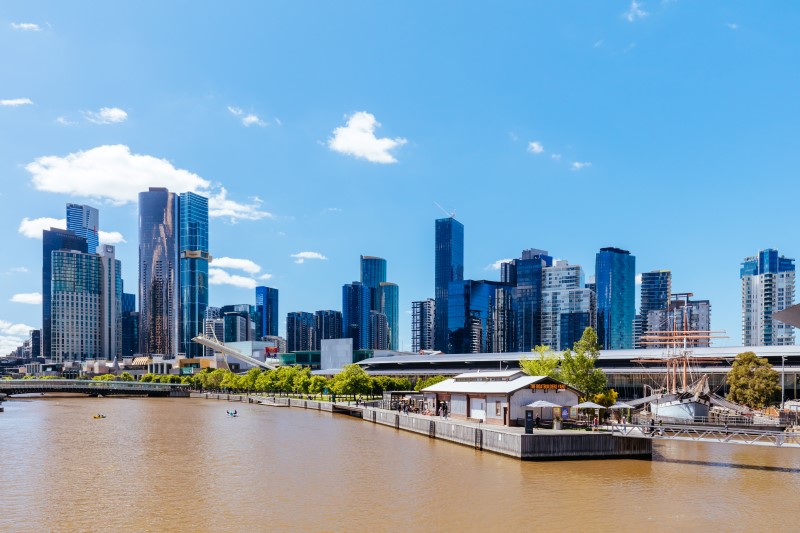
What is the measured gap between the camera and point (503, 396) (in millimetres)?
A: 65625

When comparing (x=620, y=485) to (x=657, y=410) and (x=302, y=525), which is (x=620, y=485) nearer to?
(x=302, y=525)

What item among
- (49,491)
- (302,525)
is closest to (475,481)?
(302,525)

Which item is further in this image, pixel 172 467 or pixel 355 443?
pixel 355 443

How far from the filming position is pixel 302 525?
120ft

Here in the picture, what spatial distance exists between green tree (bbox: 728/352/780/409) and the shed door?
43.7 metres

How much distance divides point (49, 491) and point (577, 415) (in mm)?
45351

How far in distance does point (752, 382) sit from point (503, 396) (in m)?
46.1

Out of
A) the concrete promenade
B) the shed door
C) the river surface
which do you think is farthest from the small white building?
the river surface

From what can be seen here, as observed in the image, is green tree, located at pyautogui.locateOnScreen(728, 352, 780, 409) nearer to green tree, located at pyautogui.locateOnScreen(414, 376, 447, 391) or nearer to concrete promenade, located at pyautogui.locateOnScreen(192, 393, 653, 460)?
concrete promenade, located at pyautogui.locateOnScreen(192, 393, 653, 460)

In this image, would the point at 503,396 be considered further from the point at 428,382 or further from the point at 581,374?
the point at 428,382

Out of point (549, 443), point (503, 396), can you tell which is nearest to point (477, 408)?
point (503, 396)

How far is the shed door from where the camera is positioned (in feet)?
231

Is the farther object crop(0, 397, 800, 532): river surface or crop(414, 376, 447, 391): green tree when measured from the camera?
crop(414, 376, 447, 391): green tree

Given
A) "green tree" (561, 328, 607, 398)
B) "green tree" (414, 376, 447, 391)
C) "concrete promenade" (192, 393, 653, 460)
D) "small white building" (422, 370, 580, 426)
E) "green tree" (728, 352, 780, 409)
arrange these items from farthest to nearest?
"green tree" (414, 376, 447, 391) < "green tree" (728, 352, 780, 409) < "green tree" (561, 328, 607, 398) < "small white building" (422, 370, 580, 426) < "concrete promenade" (192, 393, 653, 460)
